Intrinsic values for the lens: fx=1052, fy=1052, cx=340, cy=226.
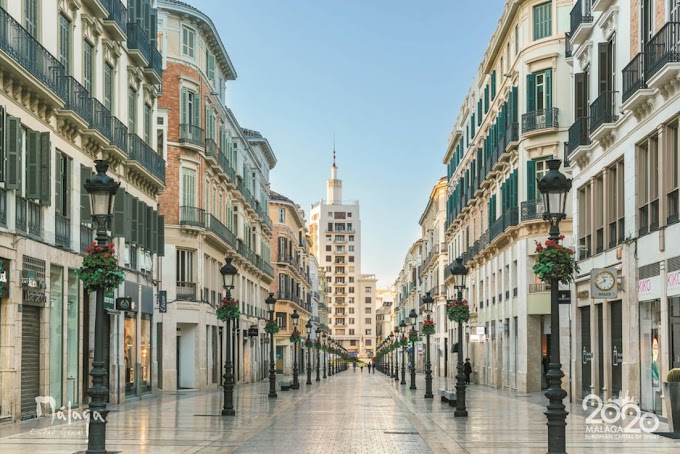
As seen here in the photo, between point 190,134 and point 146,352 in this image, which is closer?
point 146,352

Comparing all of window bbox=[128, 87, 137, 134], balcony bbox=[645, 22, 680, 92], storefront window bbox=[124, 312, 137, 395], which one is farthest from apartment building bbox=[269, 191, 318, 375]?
balcony bbox=[645, 22, 680, 92]

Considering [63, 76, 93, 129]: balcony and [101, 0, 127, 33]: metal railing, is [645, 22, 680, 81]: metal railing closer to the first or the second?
[63, 76, 93, 129]: balcony

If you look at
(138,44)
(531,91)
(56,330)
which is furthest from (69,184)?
(531,91)

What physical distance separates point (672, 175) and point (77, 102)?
16.7m

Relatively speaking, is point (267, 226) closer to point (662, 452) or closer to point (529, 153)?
point (529, 153)

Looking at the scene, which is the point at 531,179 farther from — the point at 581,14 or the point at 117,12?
the point at 117,12

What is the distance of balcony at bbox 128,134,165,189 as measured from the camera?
3806 cm

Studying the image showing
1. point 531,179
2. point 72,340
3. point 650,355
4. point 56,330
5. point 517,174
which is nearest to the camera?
point 650,355

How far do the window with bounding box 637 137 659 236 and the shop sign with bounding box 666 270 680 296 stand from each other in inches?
68.3

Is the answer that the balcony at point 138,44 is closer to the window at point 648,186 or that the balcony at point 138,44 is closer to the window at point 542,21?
the window at point 542,21

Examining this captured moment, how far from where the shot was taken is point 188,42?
5550 cm

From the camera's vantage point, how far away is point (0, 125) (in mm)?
23797

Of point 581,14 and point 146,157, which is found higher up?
point 581,14

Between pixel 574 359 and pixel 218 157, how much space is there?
28936 millimetres
